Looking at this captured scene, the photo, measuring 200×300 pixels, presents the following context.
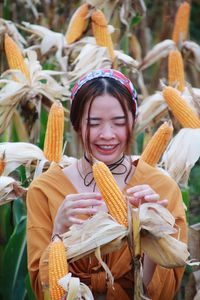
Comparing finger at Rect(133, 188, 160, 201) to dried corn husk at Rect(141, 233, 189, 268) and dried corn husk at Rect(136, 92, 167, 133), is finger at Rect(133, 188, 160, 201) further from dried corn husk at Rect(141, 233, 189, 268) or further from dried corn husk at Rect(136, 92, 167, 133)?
dried corn husk at Rect(136, 92, 167, 133)

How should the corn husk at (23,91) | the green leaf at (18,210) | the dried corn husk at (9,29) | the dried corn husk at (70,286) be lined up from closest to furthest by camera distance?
the dried corn husk at (70,286)
the green leaf at (18,210)
the corn husk at (23,91)
the dried corn husk at (9,29)

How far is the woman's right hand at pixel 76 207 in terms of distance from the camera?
2.01m

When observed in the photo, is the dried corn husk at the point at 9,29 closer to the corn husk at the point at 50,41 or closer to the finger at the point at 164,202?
the corn husk at the point at 50,41

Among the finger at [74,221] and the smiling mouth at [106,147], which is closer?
the finger at [74,221]

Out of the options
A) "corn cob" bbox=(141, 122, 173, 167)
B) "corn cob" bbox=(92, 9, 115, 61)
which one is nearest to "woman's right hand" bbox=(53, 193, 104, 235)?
"corn cob" bbox=(141, 122, 173, 167)

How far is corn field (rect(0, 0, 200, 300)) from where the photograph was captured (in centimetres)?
286

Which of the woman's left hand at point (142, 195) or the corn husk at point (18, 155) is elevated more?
the woman's left hand at point (142, 195)

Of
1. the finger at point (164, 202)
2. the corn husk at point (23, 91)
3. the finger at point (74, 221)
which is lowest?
the finger at point (74, 221)

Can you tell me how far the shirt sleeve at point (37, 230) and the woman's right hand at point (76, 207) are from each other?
0.13 metres

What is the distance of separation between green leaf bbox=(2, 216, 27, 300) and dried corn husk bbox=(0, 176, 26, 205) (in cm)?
16

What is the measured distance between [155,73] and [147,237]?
7.91 feet

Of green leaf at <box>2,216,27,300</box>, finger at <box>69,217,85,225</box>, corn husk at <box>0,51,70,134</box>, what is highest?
corn husk at <box>0,51,70,134</box>

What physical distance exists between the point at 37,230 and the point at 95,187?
0.19 m

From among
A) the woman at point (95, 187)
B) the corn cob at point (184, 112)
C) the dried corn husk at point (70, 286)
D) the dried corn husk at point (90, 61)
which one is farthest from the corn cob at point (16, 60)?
the dried corn husk at point (70, 286)
